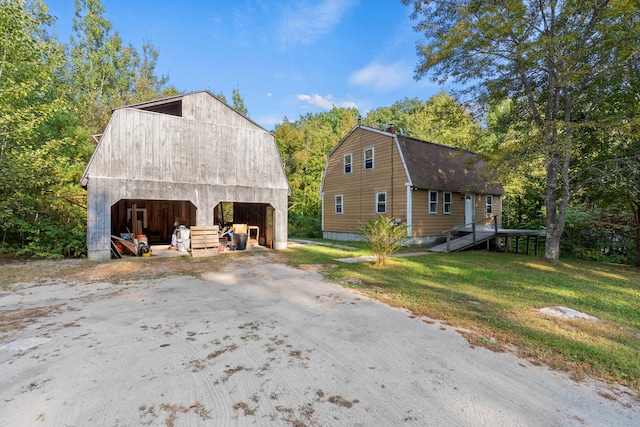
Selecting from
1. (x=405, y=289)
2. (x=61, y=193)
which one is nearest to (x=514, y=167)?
(x=405, y=289)

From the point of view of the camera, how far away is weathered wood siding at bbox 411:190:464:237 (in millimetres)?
14859

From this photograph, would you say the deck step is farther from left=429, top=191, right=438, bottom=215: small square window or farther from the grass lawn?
the grass lawn

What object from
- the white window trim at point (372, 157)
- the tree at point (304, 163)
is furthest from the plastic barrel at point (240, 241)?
the tree at point (304, 163)

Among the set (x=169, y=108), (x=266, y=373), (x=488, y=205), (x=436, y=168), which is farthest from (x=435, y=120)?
(x=266, y=373)

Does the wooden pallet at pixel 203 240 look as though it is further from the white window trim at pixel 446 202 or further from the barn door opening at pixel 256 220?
the white window trim at pixel 446 202

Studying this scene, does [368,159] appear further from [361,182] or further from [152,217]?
[152,217]

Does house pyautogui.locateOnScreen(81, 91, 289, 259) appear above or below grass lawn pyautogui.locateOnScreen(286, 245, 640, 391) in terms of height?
above

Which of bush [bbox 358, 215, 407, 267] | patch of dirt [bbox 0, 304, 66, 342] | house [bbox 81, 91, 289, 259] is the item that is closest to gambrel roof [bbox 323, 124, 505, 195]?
bush [bbox 358, 215, 407, 267]

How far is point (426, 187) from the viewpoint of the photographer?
48.7 ft

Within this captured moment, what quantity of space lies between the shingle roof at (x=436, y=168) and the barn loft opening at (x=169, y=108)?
33.5 ft

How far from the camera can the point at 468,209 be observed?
17359 millimetres

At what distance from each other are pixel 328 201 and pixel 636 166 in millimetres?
14395

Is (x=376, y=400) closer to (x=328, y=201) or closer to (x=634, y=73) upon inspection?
(x=634, y=73)

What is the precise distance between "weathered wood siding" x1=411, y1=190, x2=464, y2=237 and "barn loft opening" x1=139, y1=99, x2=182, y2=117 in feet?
36.9
